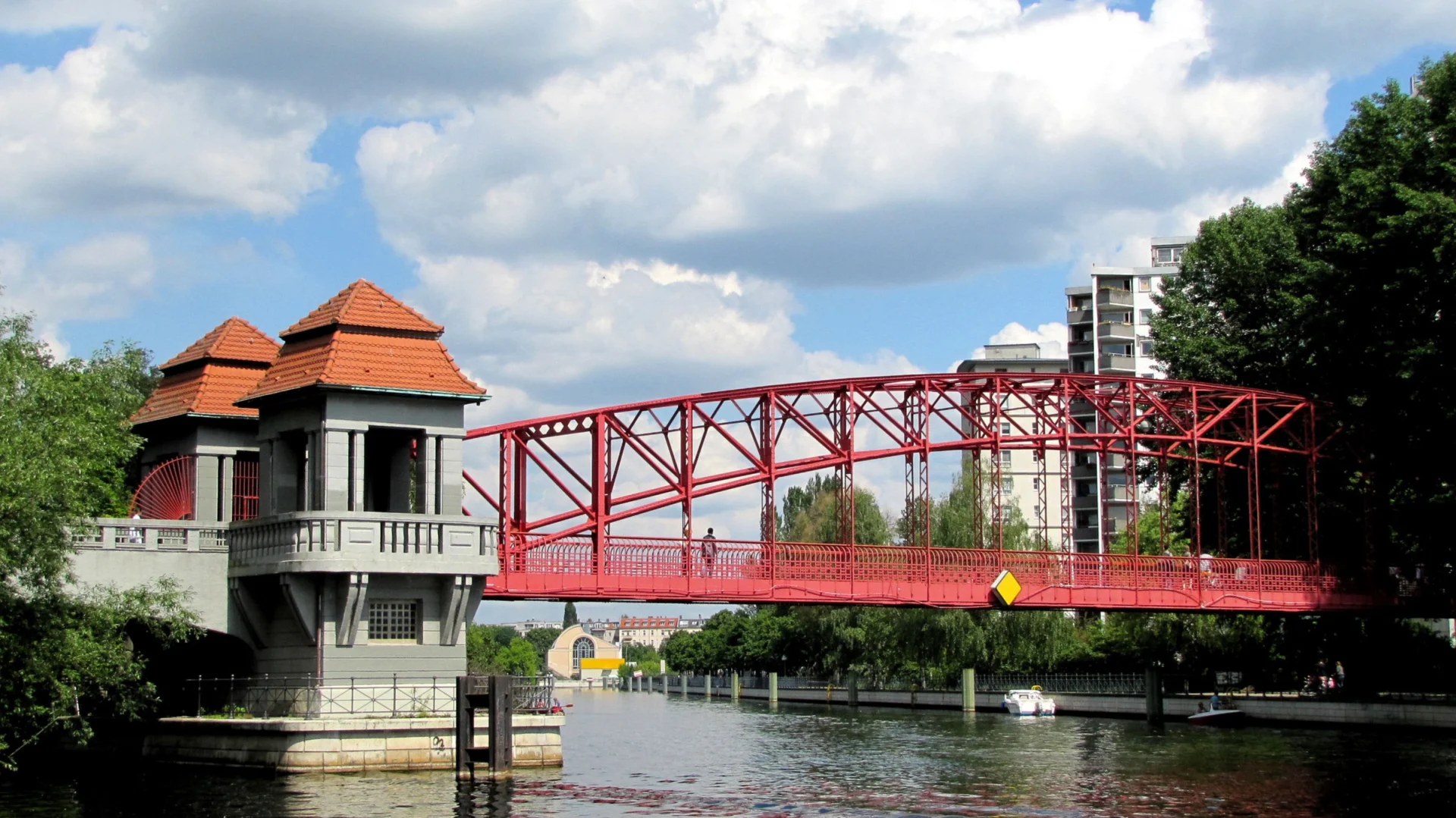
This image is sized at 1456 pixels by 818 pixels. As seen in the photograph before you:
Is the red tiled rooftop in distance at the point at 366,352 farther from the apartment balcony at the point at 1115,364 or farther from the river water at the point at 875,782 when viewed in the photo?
the apartment balcony at the point at 1115,364

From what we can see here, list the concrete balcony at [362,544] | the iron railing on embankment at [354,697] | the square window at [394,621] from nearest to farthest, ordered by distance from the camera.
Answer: the concrete balcony at [362,544], the iron railing on embankment at [354,697], the square window at [394,621]

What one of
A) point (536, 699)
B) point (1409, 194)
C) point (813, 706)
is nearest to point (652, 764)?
point (536, 699)

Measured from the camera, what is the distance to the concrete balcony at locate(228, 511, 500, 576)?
4012cm

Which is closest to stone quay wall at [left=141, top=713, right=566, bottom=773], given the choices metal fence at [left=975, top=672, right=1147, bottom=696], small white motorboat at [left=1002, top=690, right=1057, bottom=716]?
small white motorboat at [left=1002, top=690, right=1057, bottom=716]

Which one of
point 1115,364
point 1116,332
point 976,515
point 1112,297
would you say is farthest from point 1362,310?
point 1112,297

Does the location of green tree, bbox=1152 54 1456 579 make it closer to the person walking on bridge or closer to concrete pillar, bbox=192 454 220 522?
the person walking on bridge

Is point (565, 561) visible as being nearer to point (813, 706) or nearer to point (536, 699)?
point (536, 699)

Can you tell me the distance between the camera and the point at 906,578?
2092 inches

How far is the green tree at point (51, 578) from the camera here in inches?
1300

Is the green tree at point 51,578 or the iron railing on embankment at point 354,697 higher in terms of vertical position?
the green tree at point 51,578

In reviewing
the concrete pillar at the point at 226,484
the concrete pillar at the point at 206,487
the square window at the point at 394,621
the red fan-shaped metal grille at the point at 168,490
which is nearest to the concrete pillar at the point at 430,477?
the square window at the point at 394,621

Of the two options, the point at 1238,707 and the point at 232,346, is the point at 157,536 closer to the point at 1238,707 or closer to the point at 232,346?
the point at 232,346

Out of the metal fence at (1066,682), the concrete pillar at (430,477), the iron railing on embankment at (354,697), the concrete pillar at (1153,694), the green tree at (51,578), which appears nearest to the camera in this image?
the green tree at (51,578)

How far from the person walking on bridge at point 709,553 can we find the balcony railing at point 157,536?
1324cm
